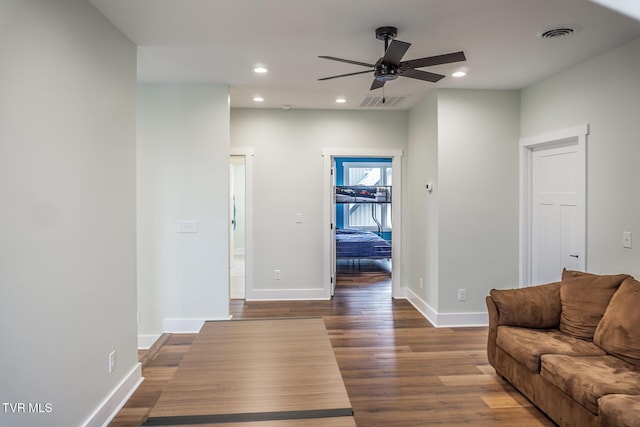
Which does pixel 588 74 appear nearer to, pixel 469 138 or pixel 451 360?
pixel 469 138

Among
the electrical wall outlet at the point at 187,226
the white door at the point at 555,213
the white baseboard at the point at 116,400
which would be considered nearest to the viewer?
the white baseboard at the point at 116,400

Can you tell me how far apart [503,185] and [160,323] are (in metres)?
4.15

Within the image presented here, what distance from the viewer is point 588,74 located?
334cm

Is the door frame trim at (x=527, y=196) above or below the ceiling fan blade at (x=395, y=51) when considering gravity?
below

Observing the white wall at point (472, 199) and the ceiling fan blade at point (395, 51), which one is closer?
the ceiling fan blade at point (395, 51)

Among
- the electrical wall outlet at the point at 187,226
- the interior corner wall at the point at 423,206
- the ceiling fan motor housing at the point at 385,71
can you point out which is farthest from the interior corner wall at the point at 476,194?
the electrical wall outlet at the point at 187,226

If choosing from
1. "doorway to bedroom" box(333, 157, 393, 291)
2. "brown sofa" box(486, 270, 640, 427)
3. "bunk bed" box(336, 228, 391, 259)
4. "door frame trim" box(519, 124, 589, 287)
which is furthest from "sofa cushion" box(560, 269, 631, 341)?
"bunk bed" box(336, 228, 391, 259)

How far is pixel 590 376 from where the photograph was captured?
7.15 feet

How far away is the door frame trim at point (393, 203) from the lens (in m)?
5.46

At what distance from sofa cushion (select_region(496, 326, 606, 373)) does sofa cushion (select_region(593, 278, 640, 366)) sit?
9cm

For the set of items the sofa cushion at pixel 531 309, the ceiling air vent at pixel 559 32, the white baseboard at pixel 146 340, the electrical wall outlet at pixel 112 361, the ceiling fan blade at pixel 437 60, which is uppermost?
the ceiling air vent at pixel 559 32

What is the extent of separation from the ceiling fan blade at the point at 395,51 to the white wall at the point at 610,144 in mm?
1844

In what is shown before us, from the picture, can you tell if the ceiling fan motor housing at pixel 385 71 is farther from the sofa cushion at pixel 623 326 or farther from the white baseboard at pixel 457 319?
the white baseboard at pixel 457 319

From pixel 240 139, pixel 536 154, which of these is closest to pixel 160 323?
pixel 240 139
